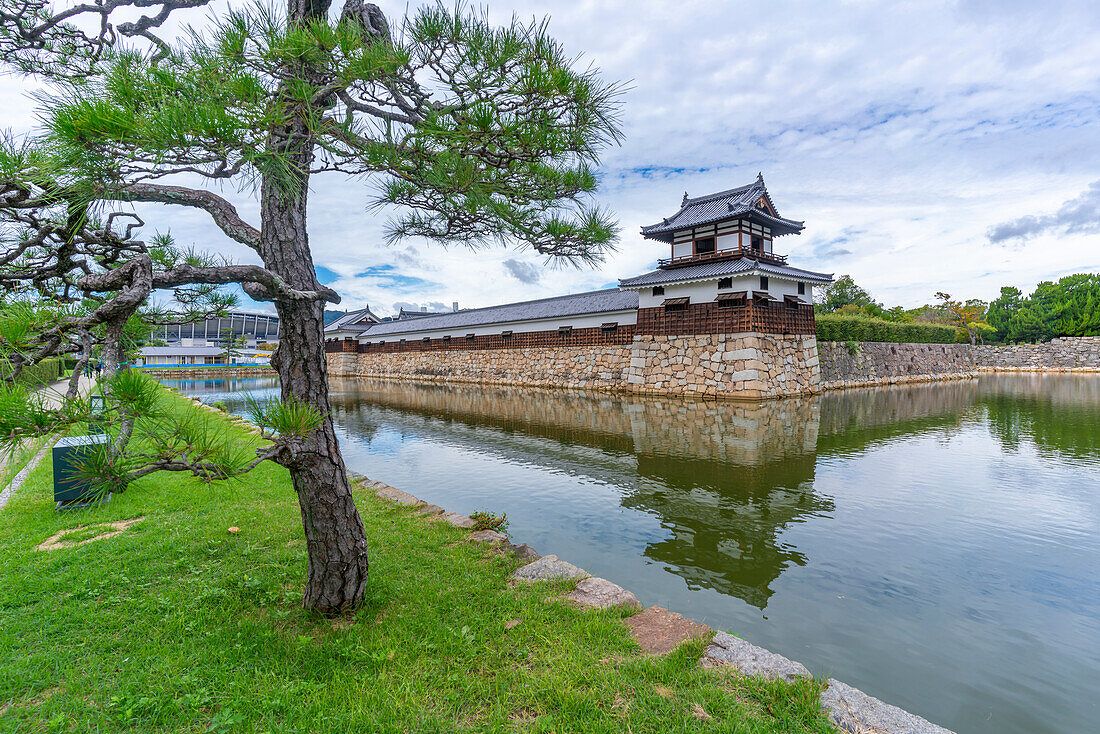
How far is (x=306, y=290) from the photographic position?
7.62 feet

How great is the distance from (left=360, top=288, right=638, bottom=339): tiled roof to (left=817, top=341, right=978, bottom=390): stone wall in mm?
7795

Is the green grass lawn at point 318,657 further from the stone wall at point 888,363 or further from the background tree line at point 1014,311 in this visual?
the background tree line at point 1014,311

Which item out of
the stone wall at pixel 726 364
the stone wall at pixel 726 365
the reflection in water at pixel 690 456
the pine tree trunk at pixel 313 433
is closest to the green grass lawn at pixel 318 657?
the pine tree trunk at pixel 313 433

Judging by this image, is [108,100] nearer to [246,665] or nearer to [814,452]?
[246,665]

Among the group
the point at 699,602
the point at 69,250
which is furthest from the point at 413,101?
the point at 699,602

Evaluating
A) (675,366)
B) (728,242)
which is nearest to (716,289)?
(728,242)

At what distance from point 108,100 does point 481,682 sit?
2587 mm

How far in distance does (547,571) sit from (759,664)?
1357 millimetres

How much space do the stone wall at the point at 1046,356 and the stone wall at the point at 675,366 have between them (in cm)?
2464

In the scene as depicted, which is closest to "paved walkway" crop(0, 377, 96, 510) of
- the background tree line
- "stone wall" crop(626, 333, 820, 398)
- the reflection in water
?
the reflection in water

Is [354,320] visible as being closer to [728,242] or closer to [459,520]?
[728,242]

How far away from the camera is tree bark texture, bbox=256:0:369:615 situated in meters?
2.29

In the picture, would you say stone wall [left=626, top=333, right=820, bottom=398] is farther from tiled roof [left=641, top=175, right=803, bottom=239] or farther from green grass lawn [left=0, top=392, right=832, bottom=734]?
green grass lawn [left=0, top=392, right=832, bottom=734]


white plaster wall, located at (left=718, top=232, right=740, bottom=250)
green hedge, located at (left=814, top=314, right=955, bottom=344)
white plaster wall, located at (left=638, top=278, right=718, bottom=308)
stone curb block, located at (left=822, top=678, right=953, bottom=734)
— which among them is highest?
white plaster wall, located at (left=718, top=232, right=740, bottom=250)
